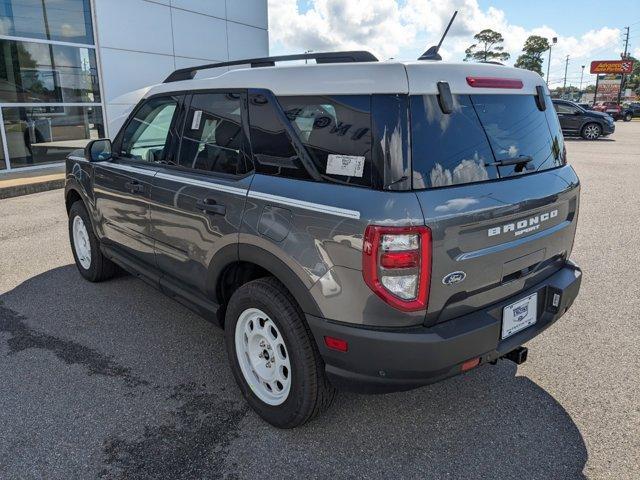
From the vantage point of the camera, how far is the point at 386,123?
217cm

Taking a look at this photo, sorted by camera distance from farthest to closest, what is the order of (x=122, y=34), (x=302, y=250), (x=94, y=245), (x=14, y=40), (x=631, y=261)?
(x=122, y=34) → (x=14, y=40) → (x=631, y=261) → (x=94, y=245) → (x=302, y=250)

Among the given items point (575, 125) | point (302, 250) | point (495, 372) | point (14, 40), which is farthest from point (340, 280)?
point (575, 125)

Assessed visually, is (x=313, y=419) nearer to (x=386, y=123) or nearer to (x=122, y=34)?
(x=386, y=123)

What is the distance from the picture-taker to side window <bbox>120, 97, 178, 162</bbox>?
11.7 ft

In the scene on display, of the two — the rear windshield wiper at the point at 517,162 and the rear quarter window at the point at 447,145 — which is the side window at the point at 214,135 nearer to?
the rear quarter window at the point at 447,145

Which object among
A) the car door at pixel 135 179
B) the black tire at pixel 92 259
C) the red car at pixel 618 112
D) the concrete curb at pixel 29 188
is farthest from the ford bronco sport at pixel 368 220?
the red car at pixel 618 112

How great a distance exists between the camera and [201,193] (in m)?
3.02

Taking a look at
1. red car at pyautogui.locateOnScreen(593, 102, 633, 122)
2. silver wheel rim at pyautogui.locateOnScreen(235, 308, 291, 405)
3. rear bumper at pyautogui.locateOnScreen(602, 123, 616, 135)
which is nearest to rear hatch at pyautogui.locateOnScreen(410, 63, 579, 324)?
silver wheel rim at pyautogui.locateOnScreen(235, 308, 291, 405)

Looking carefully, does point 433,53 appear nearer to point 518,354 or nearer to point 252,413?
point 518,354

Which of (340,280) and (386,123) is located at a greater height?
(386,123)

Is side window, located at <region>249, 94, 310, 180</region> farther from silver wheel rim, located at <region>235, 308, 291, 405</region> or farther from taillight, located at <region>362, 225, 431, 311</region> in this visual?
silver wheel rim, located at <region>235, 308, 291, 405</region>

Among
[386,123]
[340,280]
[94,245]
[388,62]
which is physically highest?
[388,62]

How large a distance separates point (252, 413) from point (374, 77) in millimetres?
1966

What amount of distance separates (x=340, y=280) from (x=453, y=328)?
564 mm
